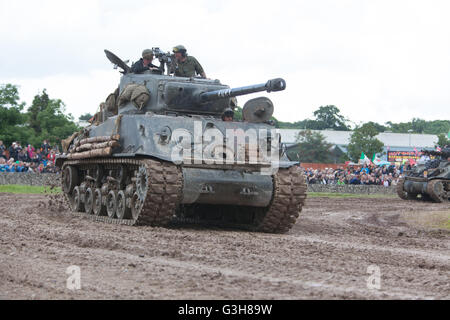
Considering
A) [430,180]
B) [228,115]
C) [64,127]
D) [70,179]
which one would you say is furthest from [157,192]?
[64,127]

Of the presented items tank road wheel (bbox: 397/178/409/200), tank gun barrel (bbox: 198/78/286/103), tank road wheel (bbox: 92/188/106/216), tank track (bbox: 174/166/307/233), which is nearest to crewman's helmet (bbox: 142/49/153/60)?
tank gun barrel (bbox: 198/78/286/103)

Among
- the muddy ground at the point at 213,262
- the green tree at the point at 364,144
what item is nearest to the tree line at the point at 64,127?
the green tree at the point at 364,144

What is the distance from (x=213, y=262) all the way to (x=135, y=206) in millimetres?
5568

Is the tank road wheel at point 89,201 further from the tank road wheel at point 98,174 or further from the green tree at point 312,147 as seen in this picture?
the green tree at point 312,147

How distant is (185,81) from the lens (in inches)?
640

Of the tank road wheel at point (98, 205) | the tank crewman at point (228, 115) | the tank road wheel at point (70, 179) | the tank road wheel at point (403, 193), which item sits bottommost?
the tank road wheel at point (403, 193)

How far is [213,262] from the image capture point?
359 inches

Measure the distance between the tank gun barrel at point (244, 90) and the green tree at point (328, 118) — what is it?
74.8 m

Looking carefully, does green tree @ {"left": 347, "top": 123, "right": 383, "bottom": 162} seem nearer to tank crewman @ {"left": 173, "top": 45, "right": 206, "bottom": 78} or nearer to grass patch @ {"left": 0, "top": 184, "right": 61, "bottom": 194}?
grass patch @ {"left": 0, "top": 184, "right": 61, "bottom": 194}

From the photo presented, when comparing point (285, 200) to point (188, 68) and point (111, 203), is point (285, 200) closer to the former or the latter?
point (111, 203)

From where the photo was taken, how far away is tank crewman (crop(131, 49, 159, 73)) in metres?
17.3

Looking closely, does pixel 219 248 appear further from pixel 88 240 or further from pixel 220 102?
pixel 220 102

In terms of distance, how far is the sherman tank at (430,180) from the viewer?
32312mm
